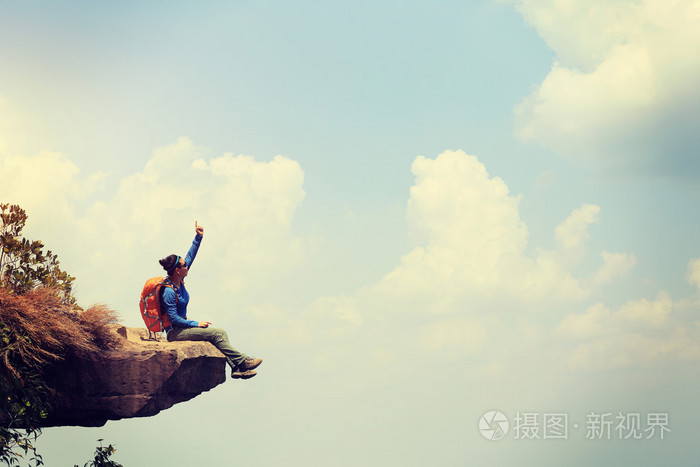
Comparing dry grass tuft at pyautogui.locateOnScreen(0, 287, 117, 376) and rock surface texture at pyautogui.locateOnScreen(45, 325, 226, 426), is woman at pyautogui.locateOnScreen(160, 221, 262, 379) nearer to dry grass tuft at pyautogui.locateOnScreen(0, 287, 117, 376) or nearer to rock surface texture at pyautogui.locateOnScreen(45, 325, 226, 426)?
rock surface texture at pyautogui.locateOnScreen(45, 325, 226, 426)

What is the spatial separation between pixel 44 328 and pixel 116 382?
174cm

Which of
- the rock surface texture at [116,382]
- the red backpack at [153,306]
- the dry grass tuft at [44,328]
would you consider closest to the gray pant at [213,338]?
the red backpack at [153,306]

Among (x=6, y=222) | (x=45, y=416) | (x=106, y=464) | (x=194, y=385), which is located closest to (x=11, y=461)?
(x=45, y=416)

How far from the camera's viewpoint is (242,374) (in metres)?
14.5

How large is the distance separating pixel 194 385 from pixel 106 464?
93.5 inches

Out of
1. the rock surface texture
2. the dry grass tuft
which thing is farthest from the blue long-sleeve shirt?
Answer: the dry grass tuft

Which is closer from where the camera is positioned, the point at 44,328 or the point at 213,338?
the point at 44,328

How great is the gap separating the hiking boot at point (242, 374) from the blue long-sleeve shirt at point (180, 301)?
51.6 inches

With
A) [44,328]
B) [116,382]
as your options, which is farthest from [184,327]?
[44,328]

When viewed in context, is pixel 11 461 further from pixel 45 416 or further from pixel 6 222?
pixel 6 222

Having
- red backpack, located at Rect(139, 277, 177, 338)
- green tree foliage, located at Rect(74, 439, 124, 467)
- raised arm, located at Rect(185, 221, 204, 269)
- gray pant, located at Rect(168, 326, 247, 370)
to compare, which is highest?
raised arm, located at Rect(185, 221, 204, 269)

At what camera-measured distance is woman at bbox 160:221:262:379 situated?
568 inches

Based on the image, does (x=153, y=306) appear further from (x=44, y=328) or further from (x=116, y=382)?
(x=44, y=328)

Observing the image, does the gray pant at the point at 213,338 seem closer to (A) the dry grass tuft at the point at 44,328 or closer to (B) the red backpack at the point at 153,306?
(B) the red backpack at the point at 153,306
